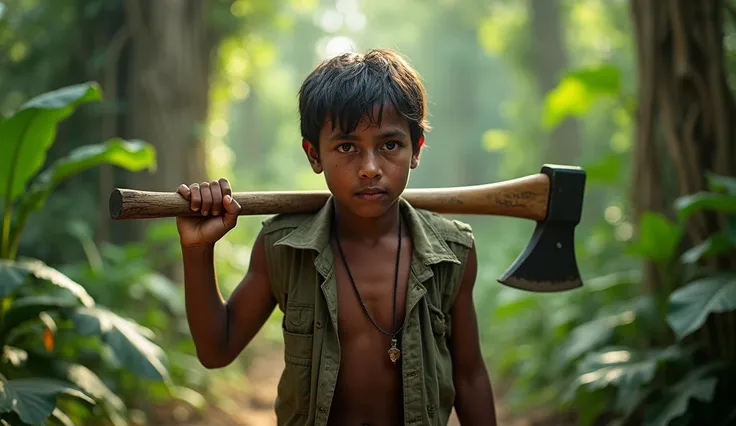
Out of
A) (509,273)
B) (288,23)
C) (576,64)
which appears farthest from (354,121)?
(576,64)

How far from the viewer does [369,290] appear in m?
2.37

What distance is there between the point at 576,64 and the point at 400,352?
1775 cm

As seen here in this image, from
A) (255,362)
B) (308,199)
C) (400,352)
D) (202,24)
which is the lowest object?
(255,362)

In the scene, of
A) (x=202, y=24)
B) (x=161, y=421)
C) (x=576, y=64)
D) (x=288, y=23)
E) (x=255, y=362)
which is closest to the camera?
(x=161, y=421)

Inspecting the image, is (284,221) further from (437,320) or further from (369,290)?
(437,320)

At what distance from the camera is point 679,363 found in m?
4.04

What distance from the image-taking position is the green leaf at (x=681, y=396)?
3.54 meters

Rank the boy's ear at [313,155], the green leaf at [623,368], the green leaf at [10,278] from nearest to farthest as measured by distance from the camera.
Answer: the boy's ear at [313,155]
the green leaf at [10,278]
the green leaf at [623,368]

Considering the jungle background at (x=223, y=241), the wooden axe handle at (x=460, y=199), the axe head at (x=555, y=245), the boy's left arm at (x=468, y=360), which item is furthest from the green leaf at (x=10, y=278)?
the axe head at (x=555, y=245)

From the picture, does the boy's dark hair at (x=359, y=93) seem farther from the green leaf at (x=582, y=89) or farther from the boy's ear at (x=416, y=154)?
the green leaf at (x=582, y=89)

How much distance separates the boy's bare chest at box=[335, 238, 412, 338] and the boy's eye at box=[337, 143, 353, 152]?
14.6 inches

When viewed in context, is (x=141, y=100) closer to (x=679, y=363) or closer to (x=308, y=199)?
(x=308, y=199)

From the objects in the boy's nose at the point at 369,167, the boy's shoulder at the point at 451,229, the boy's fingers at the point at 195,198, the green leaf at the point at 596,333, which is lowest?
the green leaf at the point at 596,333

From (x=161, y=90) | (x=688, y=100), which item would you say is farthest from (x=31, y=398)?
(x=161, y=90)
